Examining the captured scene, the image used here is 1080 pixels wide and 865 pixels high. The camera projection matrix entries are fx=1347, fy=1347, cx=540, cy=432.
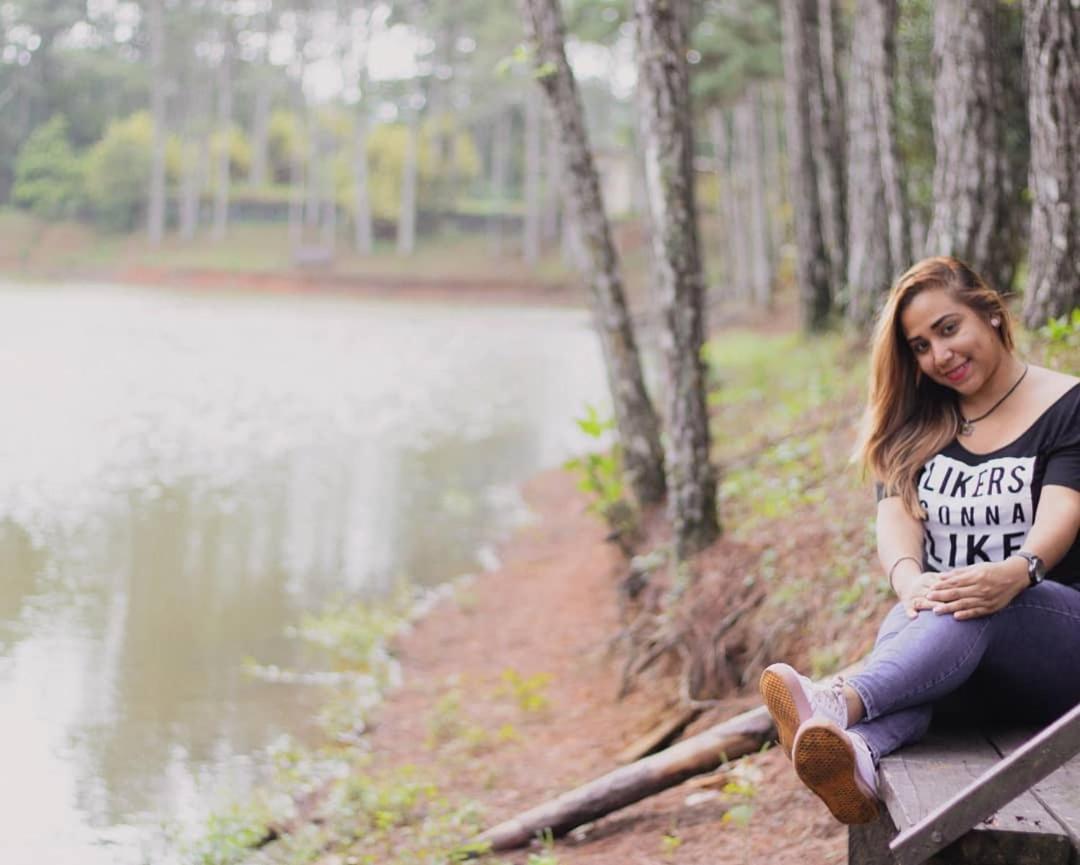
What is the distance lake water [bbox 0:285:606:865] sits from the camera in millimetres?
6584

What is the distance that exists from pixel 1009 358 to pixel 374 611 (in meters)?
6.39

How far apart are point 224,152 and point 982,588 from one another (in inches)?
2453

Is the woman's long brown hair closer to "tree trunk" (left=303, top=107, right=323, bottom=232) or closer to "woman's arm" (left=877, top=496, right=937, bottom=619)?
"woman's arm" (left=877, top=496, right=937, bottom=619)

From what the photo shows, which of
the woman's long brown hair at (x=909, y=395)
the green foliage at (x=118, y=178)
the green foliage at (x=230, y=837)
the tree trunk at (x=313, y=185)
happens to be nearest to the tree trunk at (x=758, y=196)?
the green foliage at (x=230, y=837)

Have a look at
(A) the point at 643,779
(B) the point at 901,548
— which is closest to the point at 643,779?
(A) the point at 643,779

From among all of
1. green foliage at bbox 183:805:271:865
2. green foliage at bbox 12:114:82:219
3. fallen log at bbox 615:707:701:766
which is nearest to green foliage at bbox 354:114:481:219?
green foliage at bbox 12:114:82:219

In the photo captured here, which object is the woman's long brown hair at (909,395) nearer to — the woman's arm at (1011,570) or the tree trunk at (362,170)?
the woman's arm at (1011,570)

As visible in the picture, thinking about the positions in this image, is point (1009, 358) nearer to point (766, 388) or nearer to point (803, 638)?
point (803, 638)

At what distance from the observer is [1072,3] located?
6.23 meters

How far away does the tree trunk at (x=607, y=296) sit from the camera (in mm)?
8625

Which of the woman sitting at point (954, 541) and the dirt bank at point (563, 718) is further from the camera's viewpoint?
the dirt bank at point (563, 718)

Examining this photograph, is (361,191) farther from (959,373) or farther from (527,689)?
(959,373)

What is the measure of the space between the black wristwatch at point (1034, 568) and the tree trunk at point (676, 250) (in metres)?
3.90

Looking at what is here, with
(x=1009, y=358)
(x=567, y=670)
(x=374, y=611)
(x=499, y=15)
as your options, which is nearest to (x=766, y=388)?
(x=374, y=611)
